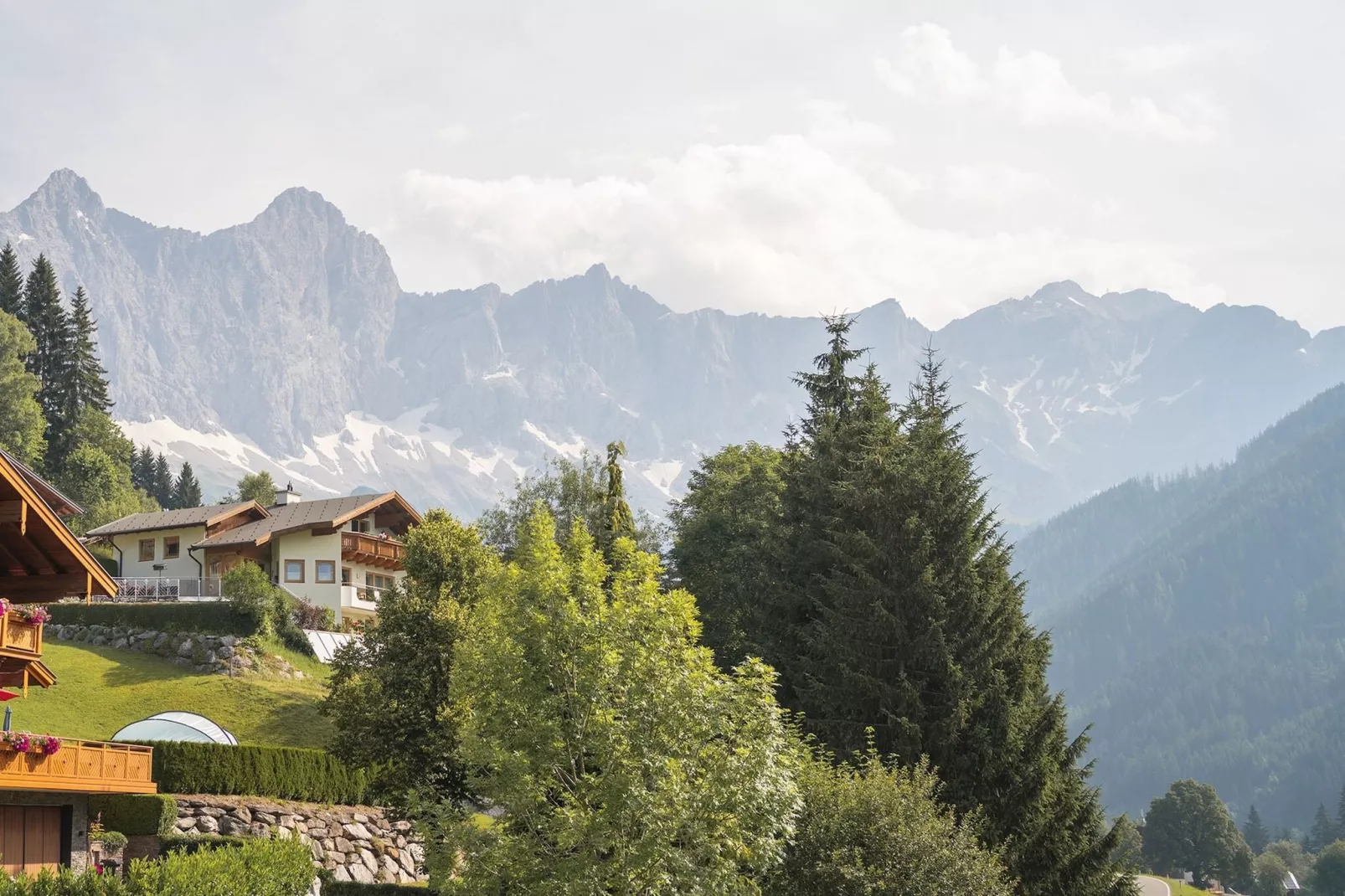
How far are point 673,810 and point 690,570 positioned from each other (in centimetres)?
3315

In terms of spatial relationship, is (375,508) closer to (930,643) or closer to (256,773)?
(256,773)

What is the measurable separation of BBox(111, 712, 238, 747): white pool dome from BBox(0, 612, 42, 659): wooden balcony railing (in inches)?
590

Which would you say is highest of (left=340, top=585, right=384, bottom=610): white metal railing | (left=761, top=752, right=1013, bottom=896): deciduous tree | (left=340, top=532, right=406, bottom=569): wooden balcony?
(left=340, top=532, right=406, bottom=569): wooden balcony

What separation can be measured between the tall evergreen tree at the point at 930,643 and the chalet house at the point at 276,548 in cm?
3396

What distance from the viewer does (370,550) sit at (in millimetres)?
76125

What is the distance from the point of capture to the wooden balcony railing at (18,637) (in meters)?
25.7

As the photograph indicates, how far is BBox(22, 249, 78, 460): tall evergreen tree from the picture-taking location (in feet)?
355

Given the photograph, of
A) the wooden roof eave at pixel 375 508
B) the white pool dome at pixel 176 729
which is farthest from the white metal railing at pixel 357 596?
the white pool dome at pixel 176 729

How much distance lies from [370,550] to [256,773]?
37.4 m

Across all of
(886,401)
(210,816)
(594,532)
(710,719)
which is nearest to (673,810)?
(710,719)

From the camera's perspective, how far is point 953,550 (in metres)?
42.8

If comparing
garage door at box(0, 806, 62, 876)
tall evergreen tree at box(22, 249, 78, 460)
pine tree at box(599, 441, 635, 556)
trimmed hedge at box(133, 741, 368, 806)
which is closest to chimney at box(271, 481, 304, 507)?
pine tree at box(599, 441, 635, 556)

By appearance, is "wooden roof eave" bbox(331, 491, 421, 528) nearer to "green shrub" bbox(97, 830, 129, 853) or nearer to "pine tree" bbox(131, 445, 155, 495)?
"green shrub" bbox(97, 830, 129, 853)

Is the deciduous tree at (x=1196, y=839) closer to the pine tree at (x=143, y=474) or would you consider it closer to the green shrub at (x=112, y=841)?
the pine tree at (x=143, y=474)
